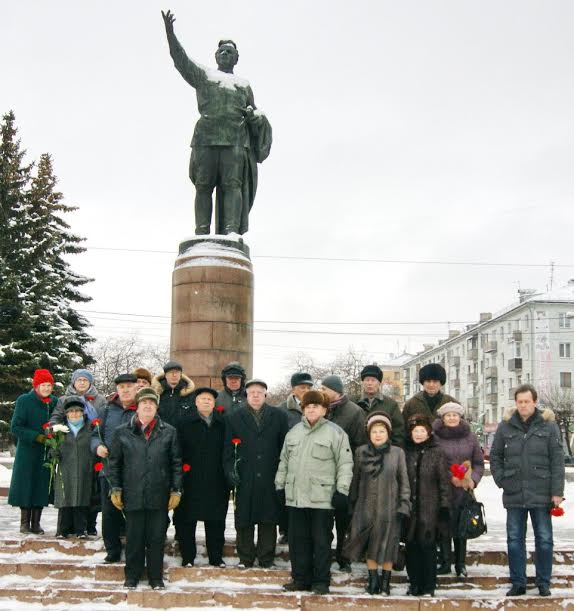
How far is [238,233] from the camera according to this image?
12.4 m

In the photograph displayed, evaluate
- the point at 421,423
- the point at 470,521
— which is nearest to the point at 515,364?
the point at 470,521

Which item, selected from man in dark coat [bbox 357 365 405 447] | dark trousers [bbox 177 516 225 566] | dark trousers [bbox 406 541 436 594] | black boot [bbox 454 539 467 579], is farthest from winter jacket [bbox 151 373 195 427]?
black boot [bbox 454 539 467 579]

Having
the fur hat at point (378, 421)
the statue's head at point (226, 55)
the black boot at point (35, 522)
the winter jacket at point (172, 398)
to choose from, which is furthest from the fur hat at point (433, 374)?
the statue's head at point (226, 55)

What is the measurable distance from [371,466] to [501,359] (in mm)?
56392

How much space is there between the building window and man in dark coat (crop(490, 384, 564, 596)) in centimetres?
4988

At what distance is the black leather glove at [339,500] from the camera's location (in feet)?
20.0

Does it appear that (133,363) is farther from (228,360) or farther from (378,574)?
(378,574)

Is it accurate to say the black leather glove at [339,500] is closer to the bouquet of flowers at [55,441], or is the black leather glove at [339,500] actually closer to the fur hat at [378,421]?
the fur hat at [378,421]

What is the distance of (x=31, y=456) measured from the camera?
7.96m

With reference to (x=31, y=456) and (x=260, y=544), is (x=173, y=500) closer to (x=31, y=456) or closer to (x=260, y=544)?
(x=260, y=544)

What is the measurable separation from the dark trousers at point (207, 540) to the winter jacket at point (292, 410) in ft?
3.83

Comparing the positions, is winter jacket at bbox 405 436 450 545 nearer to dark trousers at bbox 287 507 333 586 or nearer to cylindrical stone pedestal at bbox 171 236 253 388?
dark trousers at bbox 287 507 333 586

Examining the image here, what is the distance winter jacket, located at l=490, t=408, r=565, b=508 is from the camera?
20.7 feet

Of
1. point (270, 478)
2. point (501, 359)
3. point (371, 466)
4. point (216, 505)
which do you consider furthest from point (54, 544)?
point (501, 359)
